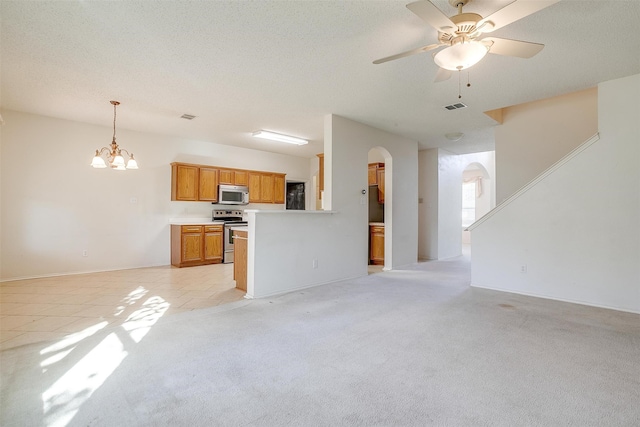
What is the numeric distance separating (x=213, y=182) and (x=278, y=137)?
178 cm

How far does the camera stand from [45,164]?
16.2 feet

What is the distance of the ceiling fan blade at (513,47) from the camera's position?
2.15m

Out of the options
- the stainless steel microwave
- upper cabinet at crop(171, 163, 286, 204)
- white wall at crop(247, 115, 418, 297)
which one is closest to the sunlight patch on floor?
white wall at crop(247, 115, 418, 297)

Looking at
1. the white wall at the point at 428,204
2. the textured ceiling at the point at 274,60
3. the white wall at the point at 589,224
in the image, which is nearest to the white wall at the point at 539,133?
the textured ceiling at the point at 274,60

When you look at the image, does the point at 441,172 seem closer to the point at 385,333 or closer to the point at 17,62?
the point at 385,333

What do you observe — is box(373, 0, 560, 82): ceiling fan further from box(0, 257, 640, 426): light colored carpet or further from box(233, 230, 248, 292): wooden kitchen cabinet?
box(233, 230, 248, 292): wooden kitchen cabinet

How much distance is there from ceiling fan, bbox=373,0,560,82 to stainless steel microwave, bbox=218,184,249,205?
5388 millimetres

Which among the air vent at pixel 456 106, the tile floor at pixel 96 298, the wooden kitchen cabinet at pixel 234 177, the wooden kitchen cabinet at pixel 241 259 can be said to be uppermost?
Result: the air vent at pixel 456 106

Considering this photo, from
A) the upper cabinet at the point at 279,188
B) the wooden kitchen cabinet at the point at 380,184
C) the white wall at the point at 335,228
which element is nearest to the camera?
the white wall at the point at 335,228

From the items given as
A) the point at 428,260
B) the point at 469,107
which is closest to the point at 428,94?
the point at 469,107

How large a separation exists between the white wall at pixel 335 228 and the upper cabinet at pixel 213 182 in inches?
117

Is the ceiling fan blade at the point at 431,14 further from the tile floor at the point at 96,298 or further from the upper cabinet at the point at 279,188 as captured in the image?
the upper cabinet at the point at 279,188

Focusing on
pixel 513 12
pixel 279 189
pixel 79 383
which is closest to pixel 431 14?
pixel 513 12

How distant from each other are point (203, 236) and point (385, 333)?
14.8ft
